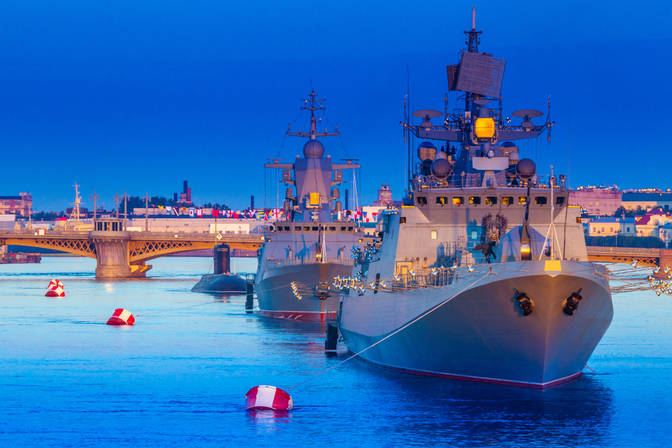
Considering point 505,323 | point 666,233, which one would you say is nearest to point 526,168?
point 505,323

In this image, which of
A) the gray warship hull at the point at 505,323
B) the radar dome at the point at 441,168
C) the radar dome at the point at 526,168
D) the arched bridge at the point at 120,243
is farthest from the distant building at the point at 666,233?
the gray warship hull at the point at 505,323

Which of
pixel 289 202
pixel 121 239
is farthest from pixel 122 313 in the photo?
pixel 121 239

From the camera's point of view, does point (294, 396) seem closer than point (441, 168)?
Yes

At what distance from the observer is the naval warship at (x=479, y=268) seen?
102 feet

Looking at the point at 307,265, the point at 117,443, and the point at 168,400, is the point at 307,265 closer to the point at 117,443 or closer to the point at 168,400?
the point at 168,400

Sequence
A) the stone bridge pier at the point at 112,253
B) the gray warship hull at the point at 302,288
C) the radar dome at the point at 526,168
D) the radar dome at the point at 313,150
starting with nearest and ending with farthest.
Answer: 1. the radar dome at the point at 526,168
2. the gray warship hull at the point at 302,288
3. the radar dome at the point at 313,150
4. the stone bridge pier at the point at 112,253

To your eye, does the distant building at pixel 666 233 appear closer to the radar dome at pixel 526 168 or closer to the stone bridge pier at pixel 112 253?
the stone bridge pier at pixel 112 253

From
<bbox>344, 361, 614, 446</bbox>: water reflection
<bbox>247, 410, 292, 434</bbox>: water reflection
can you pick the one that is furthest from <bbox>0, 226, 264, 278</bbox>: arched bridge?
<bbox>247, 410, 292, 434</bbox>: water reflection

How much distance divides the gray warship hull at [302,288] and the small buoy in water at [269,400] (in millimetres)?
32342

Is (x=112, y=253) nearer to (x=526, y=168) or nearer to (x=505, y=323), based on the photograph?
(x=526, y=168)

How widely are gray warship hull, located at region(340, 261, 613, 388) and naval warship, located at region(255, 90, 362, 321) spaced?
94.3 ft

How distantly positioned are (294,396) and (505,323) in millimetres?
A: 9200

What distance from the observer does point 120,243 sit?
138 m

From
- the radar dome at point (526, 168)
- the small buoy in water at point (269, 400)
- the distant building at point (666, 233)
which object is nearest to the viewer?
the small buoy in water at point (269, 400)
